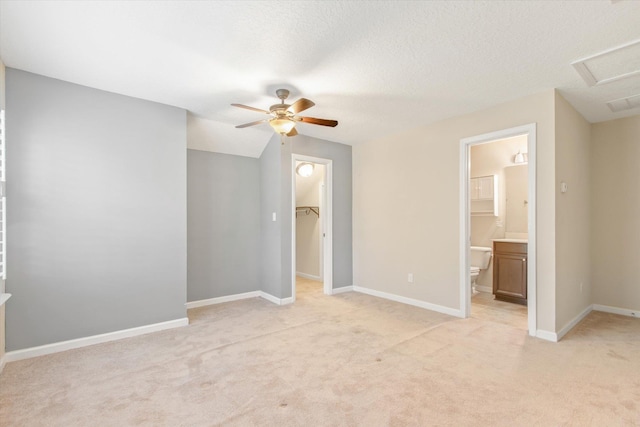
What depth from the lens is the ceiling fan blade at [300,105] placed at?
2.61 metres

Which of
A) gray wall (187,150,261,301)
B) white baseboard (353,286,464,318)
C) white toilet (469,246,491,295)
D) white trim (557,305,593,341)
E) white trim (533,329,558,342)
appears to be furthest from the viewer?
white toilet (469,246,491,295)

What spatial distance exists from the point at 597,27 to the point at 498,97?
1155 millimetres

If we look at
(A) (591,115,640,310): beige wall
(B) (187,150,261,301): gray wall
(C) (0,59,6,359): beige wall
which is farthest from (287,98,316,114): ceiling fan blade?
(A) (591,115,640,310): beige wall

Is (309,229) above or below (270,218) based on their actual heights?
below

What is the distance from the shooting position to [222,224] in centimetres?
452

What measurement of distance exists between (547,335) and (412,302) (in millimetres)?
1556

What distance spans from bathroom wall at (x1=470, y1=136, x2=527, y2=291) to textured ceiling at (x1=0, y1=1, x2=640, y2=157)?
146 centimetres

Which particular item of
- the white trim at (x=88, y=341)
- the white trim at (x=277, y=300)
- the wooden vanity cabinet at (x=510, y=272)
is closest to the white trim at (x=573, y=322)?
the wooden vanity cabinet at (x=510, y=272)

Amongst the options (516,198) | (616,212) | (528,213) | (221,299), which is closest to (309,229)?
(221,299)

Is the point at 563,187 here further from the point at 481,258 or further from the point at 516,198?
the point at 481,258

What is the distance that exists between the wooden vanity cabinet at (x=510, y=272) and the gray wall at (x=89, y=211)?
4169 millimetres

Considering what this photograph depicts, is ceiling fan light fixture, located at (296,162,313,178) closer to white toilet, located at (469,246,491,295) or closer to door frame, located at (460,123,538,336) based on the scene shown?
door frame, located at (460,123,538,336)

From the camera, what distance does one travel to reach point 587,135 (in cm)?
397

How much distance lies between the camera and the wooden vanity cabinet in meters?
4.17
